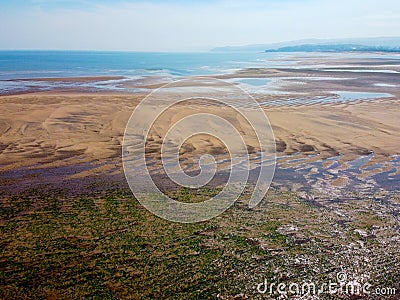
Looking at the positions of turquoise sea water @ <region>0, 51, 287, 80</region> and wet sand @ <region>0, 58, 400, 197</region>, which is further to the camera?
turquoise sea water @ <region>0, 51, 287, 80</region>

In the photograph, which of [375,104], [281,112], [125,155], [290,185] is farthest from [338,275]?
[375,104]

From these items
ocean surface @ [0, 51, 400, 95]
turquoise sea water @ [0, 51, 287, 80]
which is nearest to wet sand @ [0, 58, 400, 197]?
ocean surface @ [0, 51, 400, 95]

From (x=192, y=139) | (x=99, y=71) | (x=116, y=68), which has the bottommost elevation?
(x=192, y=139)

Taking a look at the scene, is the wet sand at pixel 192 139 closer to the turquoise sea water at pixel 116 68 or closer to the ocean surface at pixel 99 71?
the ocean surface at pixel 99 71

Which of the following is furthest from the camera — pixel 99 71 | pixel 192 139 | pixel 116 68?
pixel 116 68

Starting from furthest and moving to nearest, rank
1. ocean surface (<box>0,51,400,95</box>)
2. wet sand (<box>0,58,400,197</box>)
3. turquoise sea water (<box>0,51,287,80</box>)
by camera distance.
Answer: turquoise sea water (<box>0,51,287,80</box>) < ocean surface (<box>0,51,400,95</box>) < wet sand (<box>0,58,400,197</box>)

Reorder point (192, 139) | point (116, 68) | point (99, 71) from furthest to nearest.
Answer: point (116, 68) → point (99, 71) → point (192, 139)

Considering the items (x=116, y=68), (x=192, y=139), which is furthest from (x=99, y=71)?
(x=192, y=139)

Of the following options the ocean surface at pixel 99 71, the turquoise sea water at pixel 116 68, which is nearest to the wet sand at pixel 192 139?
the ocean surface at pixel 99 71

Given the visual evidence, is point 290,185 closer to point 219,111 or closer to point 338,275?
point 338,275

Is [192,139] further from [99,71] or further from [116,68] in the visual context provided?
[116,68]

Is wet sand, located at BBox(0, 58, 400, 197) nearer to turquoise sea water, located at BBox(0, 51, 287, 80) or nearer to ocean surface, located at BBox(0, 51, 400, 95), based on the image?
ocean surface, located at BBox(0, 51, 400, 95)
